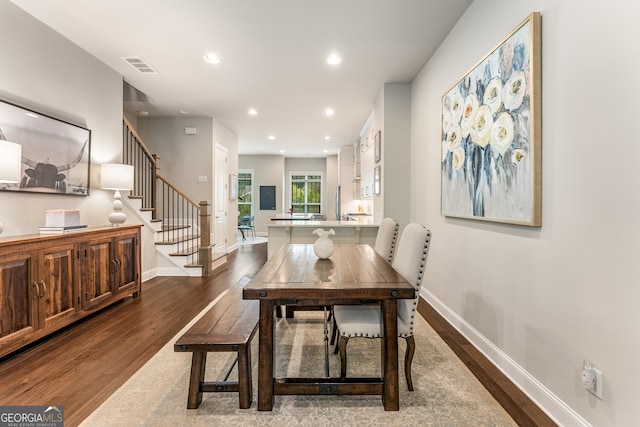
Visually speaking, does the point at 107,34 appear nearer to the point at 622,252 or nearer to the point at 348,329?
the point at 348,329

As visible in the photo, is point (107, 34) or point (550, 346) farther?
point (107, 34)

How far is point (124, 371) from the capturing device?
215 cm

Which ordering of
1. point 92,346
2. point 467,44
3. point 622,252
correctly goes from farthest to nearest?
point 467,44 < point 92,346 < point 622,252

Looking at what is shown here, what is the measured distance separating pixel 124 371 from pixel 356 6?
10.8 ft

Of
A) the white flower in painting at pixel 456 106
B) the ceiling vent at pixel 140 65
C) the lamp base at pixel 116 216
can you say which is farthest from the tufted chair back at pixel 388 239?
the ceiling vent at pixel 140 65

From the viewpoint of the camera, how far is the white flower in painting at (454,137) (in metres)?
2.77

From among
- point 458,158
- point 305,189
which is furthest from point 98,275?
point 305,189

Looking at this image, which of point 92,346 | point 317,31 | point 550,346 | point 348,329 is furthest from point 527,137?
point 92,346

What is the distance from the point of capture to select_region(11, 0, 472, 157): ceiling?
2709 millimetres

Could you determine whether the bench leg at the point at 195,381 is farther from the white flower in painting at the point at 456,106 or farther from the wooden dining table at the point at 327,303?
the white flower in painting at the point at 456,106

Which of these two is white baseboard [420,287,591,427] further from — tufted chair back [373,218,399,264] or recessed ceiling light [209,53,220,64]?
recessed ceiling light [209,53,220,64]

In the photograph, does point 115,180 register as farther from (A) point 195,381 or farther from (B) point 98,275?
(A) point 195,381

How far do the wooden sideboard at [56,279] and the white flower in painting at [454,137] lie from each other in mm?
3457

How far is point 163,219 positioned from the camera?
18.0 ft
